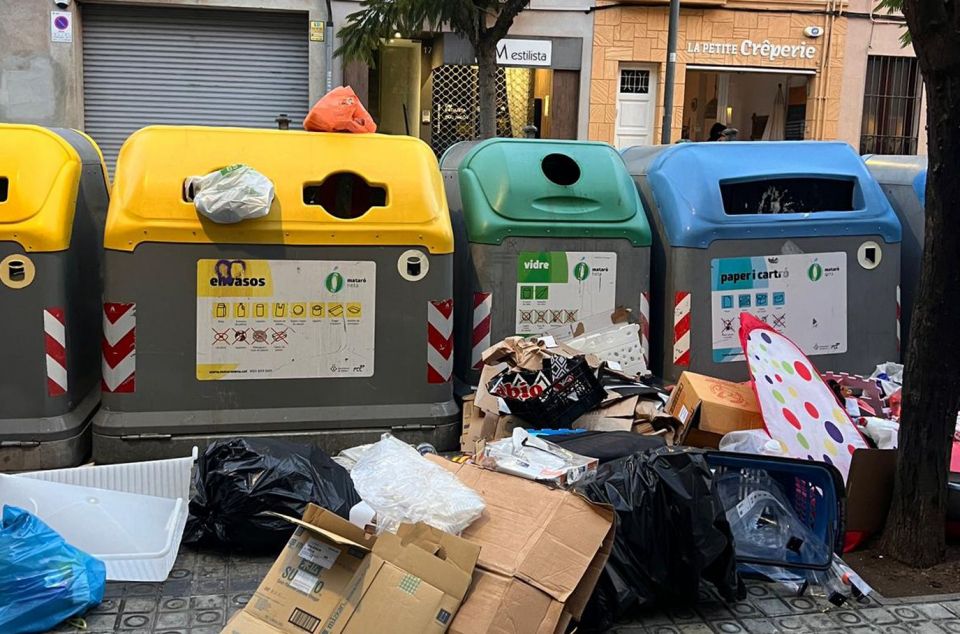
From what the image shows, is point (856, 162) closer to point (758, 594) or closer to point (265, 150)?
point (758, 594)

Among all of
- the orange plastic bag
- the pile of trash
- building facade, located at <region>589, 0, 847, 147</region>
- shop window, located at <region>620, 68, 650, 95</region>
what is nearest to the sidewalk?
the pile of trash

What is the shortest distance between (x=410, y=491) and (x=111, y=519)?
1.15 m

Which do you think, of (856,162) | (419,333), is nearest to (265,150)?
(419,333)

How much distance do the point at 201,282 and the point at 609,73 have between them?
10.9m

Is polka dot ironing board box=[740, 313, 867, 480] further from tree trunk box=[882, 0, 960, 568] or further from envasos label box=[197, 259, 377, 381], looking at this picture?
envasos label box=[197, 259, 377, 381]

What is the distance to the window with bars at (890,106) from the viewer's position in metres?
14.8

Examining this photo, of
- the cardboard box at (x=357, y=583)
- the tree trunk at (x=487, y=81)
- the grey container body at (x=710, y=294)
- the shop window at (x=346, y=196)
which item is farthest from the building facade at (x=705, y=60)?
the cardboard box at (x=357, y=583)

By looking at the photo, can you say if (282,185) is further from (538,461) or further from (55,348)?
(538,461)

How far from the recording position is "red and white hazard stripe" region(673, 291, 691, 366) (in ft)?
16.0

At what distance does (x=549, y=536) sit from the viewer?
2881 mm

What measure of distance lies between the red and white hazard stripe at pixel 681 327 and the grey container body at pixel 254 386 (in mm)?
1265

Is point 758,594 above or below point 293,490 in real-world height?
below

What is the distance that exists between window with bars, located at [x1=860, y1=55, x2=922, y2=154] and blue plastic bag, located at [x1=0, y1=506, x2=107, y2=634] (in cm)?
1461

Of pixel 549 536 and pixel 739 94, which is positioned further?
pixel 739 94
